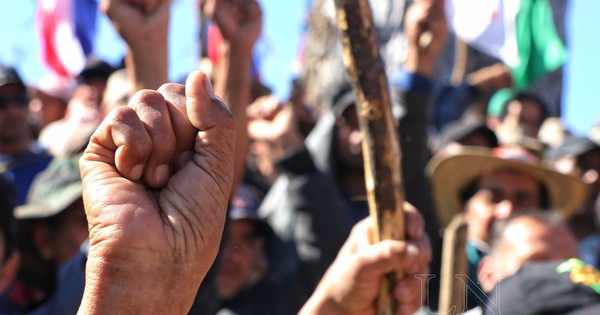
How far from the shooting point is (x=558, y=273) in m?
3.49

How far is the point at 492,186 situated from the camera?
5.46m

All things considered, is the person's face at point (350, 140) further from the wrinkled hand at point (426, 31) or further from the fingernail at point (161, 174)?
the fingernail at point (161, 174)

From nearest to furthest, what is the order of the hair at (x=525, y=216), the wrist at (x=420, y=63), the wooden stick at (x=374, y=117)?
the wooden stick at (x=374, y=117) < the hair at (x=525, y=216) < the wrist at (x=420, y=63)

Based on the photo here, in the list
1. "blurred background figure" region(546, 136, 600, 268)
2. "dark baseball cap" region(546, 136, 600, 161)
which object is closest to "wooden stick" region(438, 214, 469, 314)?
"blurred background figure" region(546, 136, 600, 268)

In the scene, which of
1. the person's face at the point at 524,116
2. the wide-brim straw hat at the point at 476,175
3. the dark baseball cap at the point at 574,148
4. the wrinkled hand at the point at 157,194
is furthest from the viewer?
the person's face at the point at 524,116

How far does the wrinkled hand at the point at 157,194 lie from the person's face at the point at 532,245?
223 centimetres

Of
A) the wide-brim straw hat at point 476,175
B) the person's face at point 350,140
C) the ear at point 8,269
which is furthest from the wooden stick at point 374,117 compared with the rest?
the wide-brim straw hat at point 476,175

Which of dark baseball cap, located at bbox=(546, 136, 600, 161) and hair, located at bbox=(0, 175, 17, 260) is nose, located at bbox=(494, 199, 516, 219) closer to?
dark baseball cap, located at bbox=(546, 136, 600, 161)

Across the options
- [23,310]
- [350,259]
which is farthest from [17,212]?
[350,259]

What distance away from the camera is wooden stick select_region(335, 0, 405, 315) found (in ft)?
9.21

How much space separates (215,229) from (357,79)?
879mm

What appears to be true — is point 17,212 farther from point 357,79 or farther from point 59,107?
point 59,107

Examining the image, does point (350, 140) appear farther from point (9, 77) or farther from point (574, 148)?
point (574, 148)

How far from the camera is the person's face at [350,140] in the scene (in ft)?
17.1
